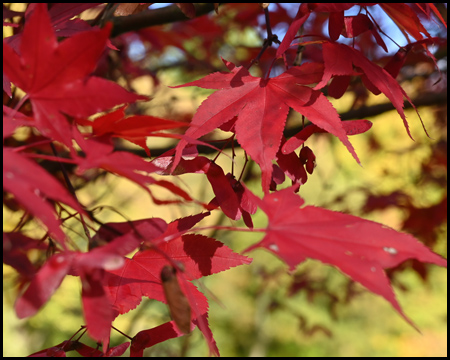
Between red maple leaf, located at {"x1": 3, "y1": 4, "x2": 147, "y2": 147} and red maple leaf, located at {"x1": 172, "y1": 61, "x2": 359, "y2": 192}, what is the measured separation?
0.12 meters

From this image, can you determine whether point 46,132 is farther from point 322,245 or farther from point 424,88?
point 424,88

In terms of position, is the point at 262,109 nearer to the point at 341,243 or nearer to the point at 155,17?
the point at 341,243

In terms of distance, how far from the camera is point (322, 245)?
392mm

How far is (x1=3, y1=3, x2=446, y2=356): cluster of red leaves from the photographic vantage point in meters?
0.36

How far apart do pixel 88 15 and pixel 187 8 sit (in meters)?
0.39

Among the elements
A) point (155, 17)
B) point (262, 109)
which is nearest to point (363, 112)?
point (155, 17)

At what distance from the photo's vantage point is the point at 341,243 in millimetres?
399

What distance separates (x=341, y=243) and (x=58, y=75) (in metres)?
0.29

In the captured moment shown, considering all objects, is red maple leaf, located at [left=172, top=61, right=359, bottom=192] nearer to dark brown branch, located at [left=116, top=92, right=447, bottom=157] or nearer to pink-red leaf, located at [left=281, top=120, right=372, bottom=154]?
pink-red leaf, located at [left=281, top=120, right=372, bottom=154]

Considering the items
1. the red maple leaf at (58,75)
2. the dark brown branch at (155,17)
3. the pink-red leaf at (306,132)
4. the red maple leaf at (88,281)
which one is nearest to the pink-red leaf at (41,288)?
the red maple leaf at (88,281)

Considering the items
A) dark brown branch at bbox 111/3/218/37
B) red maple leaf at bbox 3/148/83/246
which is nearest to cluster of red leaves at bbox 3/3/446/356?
red maple leaf at bbox 3/148/83/246

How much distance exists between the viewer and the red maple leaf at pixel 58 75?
15.0 inches

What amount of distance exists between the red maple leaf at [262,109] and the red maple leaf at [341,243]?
83 millimetres

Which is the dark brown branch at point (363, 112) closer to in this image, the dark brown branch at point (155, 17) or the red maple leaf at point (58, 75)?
the dark brown branch at point (155, 17)
